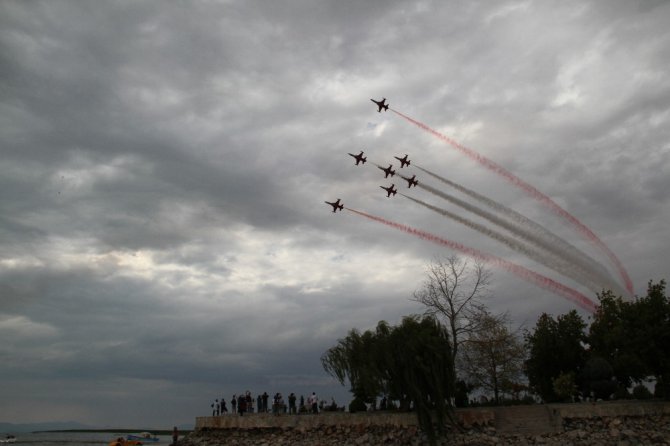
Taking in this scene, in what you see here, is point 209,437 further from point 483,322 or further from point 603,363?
point 603,363

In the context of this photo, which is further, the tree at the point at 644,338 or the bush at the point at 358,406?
the bush at the point at 358,406

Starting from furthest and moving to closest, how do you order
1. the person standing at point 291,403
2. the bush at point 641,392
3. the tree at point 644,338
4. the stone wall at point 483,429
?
the person standing at point 291,403 → the bush at point 641,392 → the tree at point 644,338 → the stone wall at point 483,429

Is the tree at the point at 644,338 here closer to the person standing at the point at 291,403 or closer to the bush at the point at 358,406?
the bush at the point at 358,406

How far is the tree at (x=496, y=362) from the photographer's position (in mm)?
48875

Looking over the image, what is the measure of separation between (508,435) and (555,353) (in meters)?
14.4

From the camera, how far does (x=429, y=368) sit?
35.8 m

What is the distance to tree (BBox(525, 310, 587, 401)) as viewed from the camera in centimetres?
4553

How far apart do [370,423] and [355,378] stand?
5.56 meters

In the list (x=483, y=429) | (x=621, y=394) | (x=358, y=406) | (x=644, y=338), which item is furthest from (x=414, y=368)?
(x=621, y=394)

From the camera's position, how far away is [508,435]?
111ft

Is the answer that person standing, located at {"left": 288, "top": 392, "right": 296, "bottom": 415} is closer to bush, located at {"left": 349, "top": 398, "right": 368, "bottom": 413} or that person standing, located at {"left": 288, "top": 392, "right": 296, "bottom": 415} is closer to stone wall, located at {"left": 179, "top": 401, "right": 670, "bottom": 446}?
stone wall, located at {"left": 179, "top": 401, "right": 670, "bottom": 446}

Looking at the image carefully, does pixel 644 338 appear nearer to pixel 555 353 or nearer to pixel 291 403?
pixel 555 353

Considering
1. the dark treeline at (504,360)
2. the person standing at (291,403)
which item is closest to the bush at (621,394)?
the dark treeline at (504,360)

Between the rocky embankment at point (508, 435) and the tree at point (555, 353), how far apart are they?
12044 mm
